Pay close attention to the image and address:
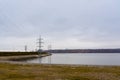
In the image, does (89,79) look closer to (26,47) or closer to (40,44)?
(40,44)

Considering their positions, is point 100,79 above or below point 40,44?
below

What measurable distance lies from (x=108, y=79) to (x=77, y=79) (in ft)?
8.58

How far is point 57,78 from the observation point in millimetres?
23875

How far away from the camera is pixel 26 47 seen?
630 feet

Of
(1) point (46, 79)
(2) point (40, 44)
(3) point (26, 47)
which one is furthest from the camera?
(3) point (26, 47)

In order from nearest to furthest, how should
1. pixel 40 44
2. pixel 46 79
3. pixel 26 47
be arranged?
pixel 46 79 < pixel 40 44 < pixel 26 47

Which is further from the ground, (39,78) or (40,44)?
(40,44)

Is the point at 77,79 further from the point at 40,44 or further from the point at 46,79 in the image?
the point at 40,44

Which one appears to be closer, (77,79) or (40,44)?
(77,79)

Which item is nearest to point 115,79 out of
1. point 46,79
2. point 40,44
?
point 46,79

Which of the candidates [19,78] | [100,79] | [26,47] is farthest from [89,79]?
[26,47]

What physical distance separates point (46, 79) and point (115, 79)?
19.2 ft

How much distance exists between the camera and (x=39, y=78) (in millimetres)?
23922

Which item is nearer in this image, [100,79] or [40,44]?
[100,79]
